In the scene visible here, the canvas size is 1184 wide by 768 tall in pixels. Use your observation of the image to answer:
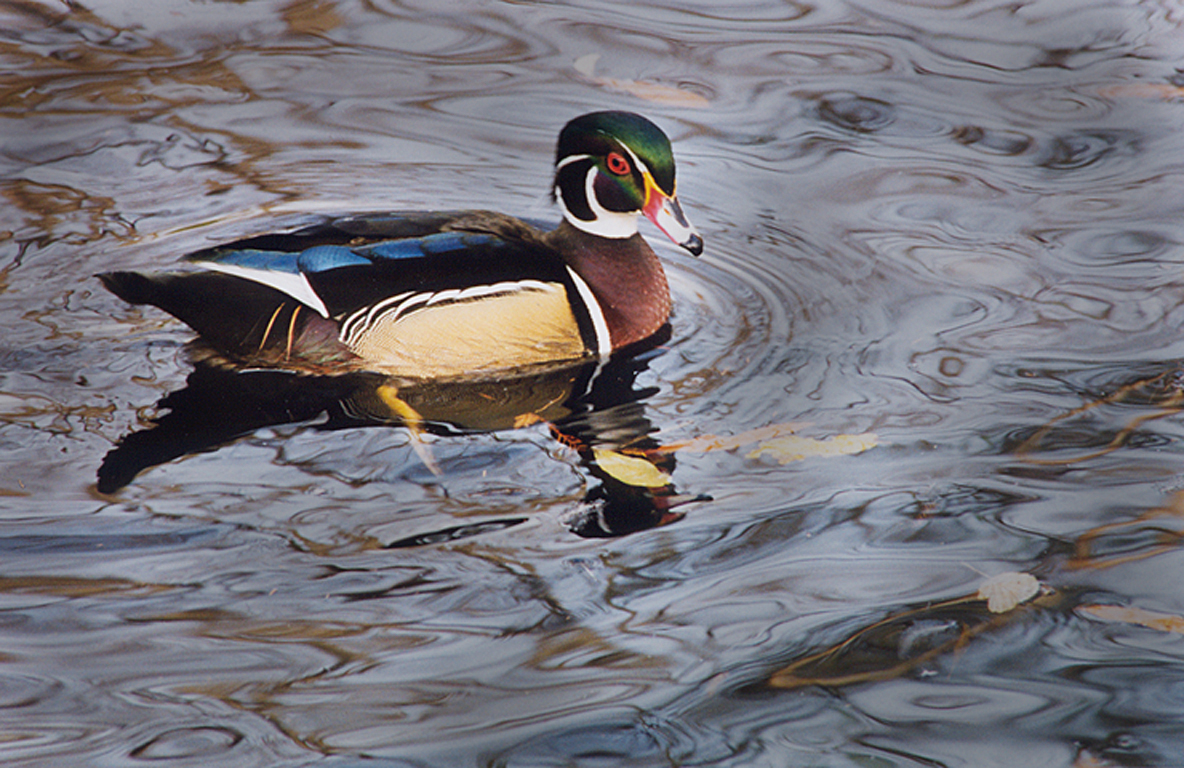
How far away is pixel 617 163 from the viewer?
424 cm

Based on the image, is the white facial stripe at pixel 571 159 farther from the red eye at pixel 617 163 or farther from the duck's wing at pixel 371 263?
the duck's wing at pixel 371 263

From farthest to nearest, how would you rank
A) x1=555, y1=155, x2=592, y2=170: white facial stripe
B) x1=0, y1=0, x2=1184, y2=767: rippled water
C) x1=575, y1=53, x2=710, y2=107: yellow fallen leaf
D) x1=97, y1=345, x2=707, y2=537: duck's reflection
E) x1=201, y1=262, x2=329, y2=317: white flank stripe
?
1. x1=575, y1=53, x2=710, y2=107: yellow fallen leaf
2. x1=555, y1=155, x2=592, y2=170: white facial stripe
3. x1=201, y1=262, x2=329, y2=317: white flank stripe
4. x1=97, y1=345, x2=707, y2=537: duck's reflection
5. x1=0, y1=0, x2=1184, y2=767: rippled water

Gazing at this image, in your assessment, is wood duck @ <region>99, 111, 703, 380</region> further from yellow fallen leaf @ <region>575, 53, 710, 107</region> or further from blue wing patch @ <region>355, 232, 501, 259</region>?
yellow fallen leaf @ <region>575, 53, 710, 107</region>

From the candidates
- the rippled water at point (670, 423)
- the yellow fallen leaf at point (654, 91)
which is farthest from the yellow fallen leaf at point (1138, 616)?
the yellow fallen leaf at point (654, 91)

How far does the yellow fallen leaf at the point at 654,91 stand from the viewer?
5.57 metres

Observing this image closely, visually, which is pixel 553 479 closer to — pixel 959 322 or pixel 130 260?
pixel 959 322

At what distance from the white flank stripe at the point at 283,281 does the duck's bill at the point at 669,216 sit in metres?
1.18

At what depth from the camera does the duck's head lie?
163 inches

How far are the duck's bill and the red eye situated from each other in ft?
0.41

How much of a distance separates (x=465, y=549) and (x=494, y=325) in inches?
44.6

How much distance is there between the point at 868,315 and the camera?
13.8 feet

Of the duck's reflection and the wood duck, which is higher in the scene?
the wood duck

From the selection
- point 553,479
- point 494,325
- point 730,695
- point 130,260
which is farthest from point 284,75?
point 730,695

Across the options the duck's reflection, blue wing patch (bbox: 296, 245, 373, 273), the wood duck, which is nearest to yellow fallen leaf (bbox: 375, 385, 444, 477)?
the duck's reflection
